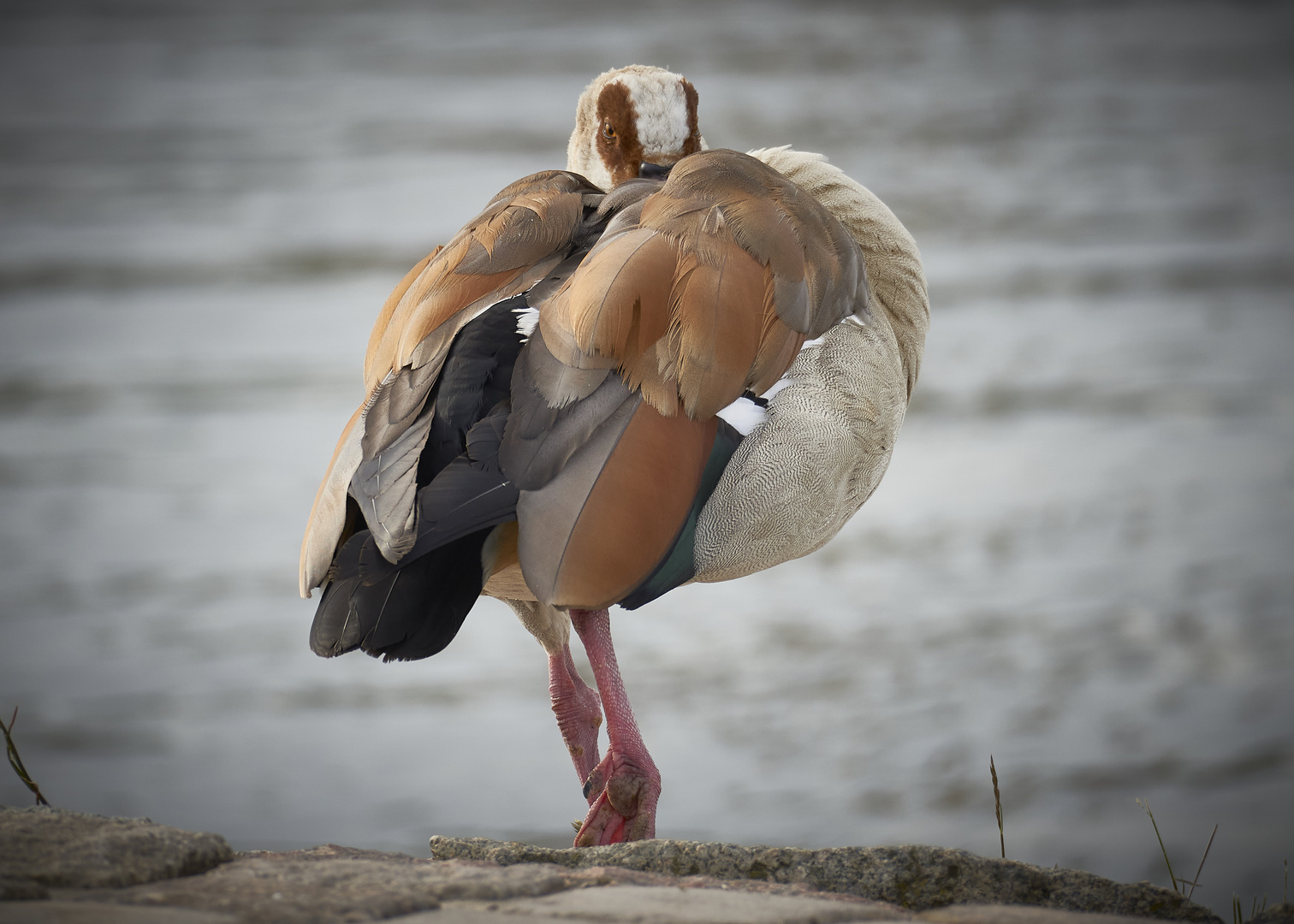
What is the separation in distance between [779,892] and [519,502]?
78 cm

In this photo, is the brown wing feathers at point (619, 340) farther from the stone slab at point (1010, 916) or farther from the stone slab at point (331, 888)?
the stone slab at point (1010, 916)

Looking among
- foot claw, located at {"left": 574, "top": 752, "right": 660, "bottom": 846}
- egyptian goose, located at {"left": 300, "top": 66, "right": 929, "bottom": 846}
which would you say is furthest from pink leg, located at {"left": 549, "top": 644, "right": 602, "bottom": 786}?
foot claw, located at {"left": 574, "top": 752, "right": 660, "bottom": 846}

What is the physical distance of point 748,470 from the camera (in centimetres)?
247

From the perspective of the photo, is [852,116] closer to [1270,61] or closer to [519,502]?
[1270,61]

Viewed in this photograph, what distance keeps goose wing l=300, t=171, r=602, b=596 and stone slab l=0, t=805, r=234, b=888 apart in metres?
0.55

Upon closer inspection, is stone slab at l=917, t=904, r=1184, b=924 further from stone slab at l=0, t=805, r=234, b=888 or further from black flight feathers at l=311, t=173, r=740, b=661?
stone slab at l=0, t=805, r=234, b=888

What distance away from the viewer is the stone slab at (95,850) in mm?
1541

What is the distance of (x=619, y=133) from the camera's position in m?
3.60

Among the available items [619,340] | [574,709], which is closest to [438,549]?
[619,340]

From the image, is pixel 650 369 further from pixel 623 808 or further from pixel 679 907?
pixel 679 907

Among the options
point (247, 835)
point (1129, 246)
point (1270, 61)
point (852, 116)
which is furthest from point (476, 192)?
point (1270, 61)

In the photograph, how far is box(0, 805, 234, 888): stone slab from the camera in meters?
1.54

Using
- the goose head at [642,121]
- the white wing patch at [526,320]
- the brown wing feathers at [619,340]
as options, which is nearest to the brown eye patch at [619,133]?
the goose head at [642,121]

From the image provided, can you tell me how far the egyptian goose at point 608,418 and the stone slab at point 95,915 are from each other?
0.67m
